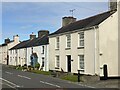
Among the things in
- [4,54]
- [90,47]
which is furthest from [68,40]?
[4,54]

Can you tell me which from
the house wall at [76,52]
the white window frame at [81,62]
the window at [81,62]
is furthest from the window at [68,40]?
the window at [81,62]

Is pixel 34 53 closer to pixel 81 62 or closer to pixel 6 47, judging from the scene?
pixel 81 62

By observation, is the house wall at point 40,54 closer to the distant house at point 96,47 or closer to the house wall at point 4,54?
the distant house at point 96,47

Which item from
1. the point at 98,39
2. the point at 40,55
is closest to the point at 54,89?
the point at 98,39

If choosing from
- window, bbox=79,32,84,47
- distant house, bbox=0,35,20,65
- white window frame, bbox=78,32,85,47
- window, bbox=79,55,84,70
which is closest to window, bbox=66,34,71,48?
white window frame, bbox=78,32,85,47

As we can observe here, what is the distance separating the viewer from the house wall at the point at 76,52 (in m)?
26.2

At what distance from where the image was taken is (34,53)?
4372 centimetres

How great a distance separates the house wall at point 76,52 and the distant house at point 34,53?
263 cm

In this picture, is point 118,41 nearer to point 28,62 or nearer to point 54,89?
point 54,89

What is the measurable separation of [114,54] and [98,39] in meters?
2.48

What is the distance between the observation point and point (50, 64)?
3662cm

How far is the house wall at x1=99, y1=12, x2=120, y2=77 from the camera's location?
83.6ft

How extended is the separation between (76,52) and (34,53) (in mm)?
15687

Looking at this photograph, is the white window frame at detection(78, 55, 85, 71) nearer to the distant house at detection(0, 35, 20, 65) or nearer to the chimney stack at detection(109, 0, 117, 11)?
the chimney stack at detection(109, 0, 117, 11)
